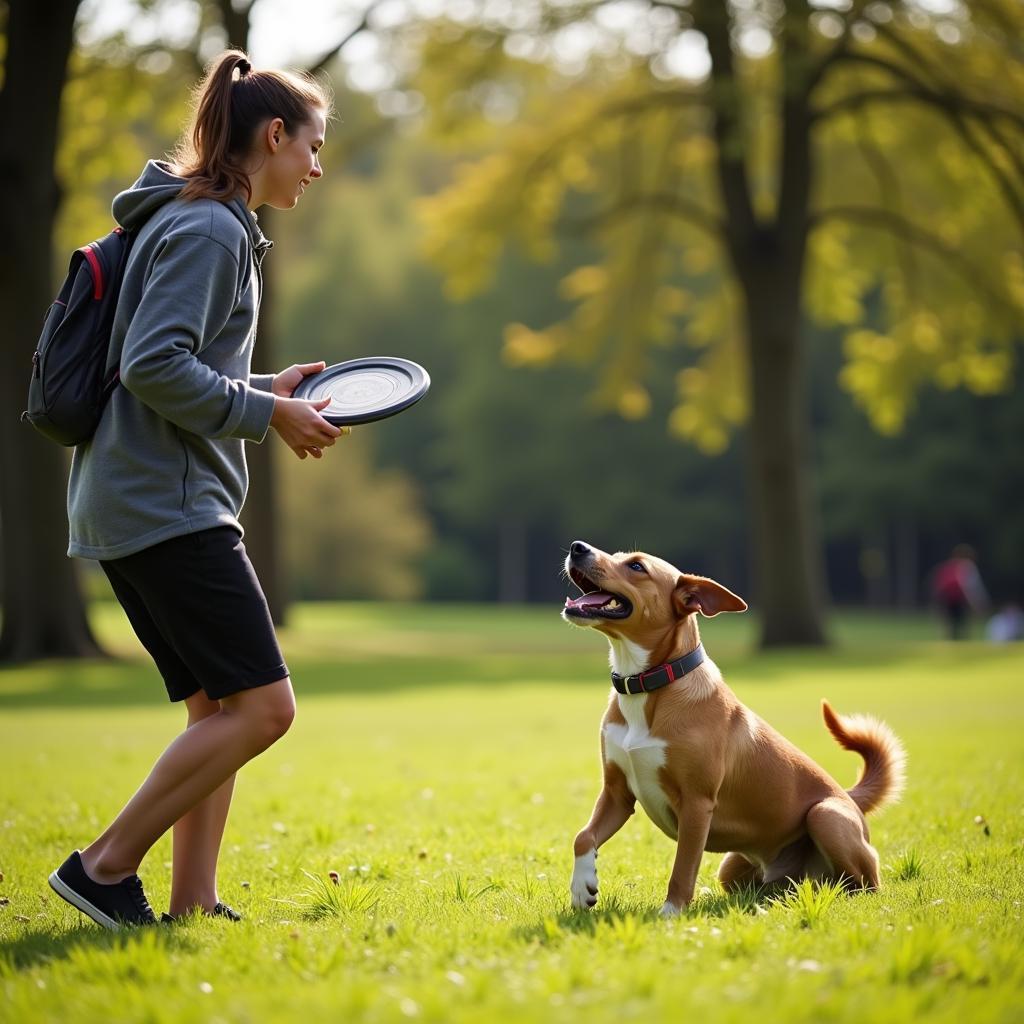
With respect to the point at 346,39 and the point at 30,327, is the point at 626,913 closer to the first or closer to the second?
the point at 30,327

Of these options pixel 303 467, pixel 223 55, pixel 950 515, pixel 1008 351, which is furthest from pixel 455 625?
pixel 223 55

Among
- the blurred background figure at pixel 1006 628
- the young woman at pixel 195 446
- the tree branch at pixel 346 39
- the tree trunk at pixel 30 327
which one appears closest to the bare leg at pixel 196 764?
the young woman at pixel 195 446

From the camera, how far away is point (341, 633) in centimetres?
2881

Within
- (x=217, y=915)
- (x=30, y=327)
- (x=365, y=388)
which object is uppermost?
(x=365, y=388)

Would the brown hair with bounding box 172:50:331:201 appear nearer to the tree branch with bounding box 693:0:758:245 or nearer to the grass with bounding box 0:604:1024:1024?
the grass with bounding box 0:604:1024:1024

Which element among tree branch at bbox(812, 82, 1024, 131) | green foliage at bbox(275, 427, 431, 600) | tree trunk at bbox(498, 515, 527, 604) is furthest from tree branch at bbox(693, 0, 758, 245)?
tree trunk at bbox(498, 515, 527, 604)

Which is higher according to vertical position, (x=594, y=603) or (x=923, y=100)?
(x=923, y=100)

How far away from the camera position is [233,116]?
4.25 metres

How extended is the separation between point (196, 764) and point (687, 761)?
165 cm

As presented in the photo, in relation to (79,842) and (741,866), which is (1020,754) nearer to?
(741,866)

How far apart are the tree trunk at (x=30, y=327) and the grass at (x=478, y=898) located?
15.2ft

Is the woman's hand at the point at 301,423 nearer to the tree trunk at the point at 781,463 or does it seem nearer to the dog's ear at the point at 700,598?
the dog's ear at the point at 700,598

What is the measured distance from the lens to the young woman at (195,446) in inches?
157

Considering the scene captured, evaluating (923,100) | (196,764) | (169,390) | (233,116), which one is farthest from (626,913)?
(923,100)
